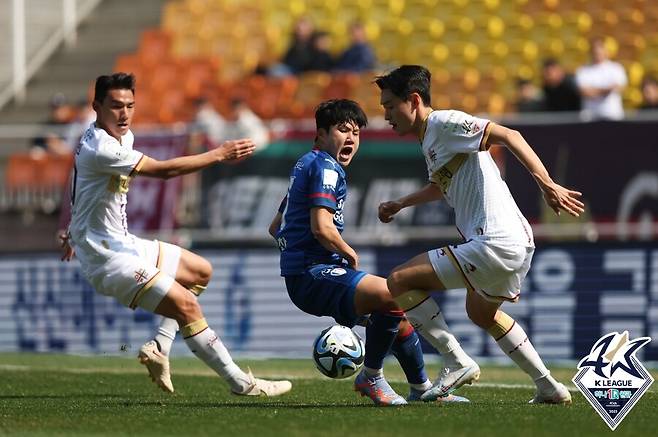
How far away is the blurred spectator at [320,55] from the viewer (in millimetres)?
21484

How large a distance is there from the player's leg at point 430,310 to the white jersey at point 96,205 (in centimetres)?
224

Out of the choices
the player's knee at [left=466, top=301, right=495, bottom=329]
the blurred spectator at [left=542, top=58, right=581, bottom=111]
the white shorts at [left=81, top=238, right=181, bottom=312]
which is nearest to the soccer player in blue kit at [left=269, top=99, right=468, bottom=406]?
the player's knee at [left=466, top=301, right=495, bottom=329]

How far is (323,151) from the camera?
358 inches

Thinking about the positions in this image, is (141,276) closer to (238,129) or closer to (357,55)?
(238,129)

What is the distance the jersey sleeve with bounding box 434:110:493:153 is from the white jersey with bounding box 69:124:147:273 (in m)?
2.38

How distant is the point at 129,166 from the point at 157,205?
7.98m

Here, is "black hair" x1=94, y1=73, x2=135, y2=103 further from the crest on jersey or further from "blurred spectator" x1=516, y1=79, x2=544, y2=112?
"blurred spectator" x1=516, y1=79, x2=544, y2=112

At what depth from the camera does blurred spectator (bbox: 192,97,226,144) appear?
685 inches

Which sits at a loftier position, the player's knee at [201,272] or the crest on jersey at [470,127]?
the crest on jersey at [470,127]

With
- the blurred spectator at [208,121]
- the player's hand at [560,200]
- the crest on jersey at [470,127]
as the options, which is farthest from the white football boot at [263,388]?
the blurred spectator at [208,121]

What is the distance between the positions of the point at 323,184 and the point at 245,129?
28.8 feet

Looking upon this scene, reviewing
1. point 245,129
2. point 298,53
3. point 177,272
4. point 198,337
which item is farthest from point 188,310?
point 298,53

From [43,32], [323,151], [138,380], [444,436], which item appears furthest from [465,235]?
[43,32]

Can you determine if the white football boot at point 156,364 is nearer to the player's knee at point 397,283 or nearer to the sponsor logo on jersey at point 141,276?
the sponsor logo on jersey at point 141,276
